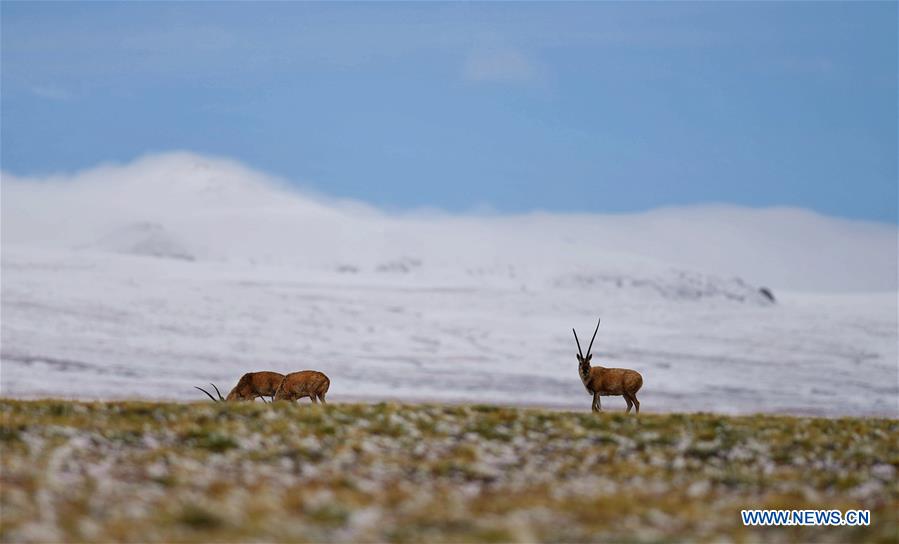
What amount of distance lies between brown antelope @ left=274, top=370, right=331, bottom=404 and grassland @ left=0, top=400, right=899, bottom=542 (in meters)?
3.94

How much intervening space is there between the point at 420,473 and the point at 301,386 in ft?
34.7

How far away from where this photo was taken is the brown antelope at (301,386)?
93.1ft

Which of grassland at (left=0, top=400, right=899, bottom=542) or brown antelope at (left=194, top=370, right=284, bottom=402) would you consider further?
brown antelope at (left=194, top=370, right=284, bottom=402)

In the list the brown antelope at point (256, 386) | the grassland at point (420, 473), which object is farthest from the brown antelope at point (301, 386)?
the grassland at point (420, 473)

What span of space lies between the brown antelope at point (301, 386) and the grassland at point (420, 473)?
3.94m

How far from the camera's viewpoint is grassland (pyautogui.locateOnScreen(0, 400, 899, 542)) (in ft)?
46.5

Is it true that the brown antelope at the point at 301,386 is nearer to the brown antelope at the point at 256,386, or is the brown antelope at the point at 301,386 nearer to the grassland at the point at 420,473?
the brown antelope at the point at 256,386

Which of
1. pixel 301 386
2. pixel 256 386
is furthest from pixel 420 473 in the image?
pixel 256 386

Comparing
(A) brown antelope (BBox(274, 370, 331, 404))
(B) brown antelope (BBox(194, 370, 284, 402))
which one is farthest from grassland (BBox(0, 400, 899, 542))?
(B) brown antelope (BBox(194, 370, 284, 402))

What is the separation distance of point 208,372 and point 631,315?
50809 millimetres

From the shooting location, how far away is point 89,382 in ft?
334

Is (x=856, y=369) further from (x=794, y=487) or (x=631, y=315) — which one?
(x=794, y=487)

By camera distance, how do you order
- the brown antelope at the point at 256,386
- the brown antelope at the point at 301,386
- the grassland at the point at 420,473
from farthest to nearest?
1. the brown antelope at the point at 256,386
2. the brown antelope at the point at 301,386
3. the grassland at the point at 420,473

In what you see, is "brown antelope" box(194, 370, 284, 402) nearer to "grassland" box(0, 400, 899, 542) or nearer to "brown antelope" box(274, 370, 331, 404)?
"brown antelope" box(274, 370, 331, 404)
